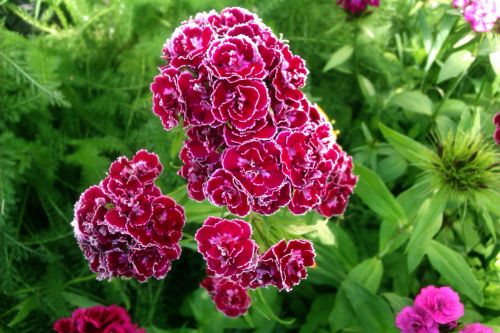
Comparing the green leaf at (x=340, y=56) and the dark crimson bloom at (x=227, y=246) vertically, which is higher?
the green leaf at (x=340, y=56)

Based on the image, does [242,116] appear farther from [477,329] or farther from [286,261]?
[477,329]

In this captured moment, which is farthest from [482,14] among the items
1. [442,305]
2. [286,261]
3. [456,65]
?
[286,261]

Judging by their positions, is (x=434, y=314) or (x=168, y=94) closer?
(x=168, y=94)

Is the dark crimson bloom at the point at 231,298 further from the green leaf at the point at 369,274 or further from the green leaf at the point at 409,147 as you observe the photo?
the green leaf at the point at 409,147

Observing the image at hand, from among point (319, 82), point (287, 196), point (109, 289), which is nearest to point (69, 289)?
point (109, 289)

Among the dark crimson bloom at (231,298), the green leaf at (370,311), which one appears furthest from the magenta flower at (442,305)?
the dark crimson bloom at (231,298)

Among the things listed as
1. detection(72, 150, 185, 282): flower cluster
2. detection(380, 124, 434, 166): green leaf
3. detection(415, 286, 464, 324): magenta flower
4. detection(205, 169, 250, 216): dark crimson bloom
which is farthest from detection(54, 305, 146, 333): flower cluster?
detection(380, 124, 434, 166): green leaf

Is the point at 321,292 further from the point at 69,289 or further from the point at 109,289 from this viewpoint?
the point at 69,289
